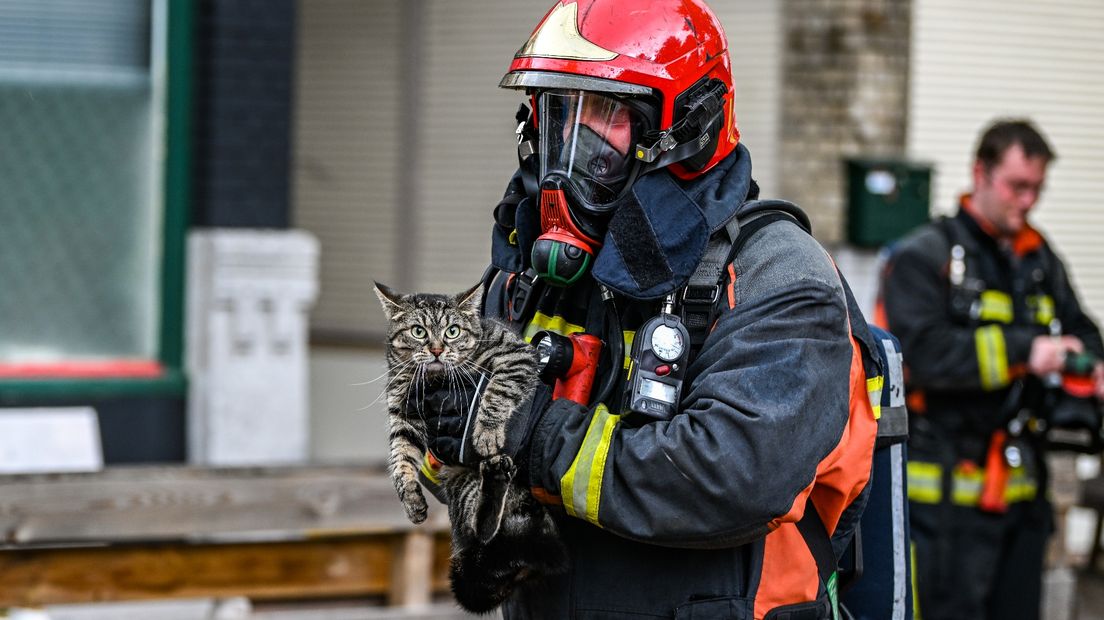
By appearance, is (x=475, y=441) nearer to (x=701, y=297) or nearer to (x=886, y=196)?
(x=701, y=297)

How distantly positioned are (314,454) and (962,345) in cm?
590

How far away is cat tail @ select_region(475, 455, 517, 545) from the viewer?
259 centimetres

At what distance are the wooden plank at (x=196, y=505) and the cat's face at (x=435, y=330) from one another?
2471 mm

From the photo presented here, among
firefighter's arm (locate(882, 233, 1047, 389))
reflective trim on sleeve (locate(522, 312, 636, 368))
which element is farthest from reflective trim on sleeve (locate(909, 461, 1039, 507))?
reflective trim on sleeve (locate(522, 312, 636, 368))

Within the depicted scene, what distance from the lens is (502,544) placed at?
2629mm

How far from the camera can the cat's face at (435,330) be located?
2.75 m

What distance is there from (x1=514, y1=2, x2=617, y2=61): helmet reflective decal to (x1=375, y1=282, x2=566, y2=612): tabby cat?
54cm

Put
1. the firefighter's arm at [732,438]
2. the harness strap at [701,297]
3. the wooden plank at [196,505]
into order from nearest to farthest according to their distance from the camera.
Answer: the firefighter's arm at [732,438] → the harness strap at [701,297] → the wooden plank at [196,505]

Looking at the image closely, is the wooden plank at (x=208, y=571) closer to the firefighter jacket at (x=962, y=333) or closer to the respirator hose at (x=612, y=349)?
the firefighter jacket at (x=962, y=333)

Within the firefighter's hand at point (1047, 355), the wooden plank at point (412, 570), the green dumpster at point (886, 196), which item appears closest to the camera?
the firefighter's hand at point (1047, 355)

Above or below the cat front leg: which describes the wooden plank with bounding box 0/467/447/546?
below

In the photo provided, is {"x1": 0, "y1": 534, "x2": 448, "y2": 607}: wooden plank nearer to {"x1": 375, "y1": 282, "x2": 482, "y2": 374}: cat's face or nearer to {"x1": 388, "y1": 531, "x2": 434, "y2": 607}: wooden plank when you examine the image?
{"x1": 388, "y1": 531, "x2": 434, "y2": 607}: wooden plank

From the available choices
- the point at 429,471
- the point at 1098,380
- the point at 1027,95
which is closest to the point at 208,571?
the point at 429,471

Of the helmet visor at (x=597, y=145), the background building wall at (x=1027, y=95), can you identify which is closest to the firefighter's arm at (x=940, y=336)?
the helmet visor at (x=597, y=145)
